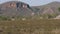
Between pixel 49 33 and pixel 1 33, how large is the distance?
3.68 m

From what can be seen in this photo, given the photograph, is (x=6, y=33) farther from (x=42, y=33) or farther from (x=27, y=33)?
(x=42, y=33)

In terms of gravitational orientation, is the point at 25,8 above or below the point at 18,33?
below

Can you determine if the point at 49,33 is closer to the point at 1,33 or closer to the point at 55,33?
the point at 55,33

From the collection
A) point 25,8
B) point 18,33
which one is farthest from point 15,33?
point 25,8

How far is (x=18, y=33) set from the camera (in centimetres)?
1744

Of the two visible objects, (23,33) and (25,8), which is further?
(25,8)

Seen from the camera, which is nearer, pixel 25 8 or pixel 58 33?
pixel 58 33

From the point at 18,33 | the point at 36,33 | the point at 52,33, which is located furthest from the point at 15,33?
the point at 52,33

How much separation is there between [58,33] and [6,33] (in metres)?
3.97

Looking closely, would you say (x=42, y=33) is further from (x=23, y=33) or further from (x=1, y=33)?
(x=1, y=33)

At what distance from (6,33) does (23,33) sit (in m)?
1.31

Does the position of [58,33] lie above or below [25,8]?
above

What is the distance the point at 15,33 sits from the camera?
57.1 ft

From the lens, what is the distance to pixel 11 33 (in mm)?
17328
